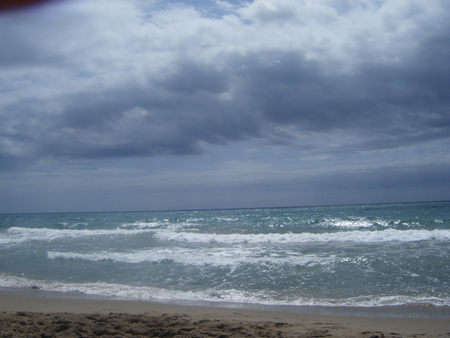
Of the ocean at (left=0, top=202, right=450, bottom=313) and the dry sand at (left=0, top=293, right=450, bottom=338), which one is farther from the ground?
the dry sand at (left=0, top=293, right=450, bottom=338)

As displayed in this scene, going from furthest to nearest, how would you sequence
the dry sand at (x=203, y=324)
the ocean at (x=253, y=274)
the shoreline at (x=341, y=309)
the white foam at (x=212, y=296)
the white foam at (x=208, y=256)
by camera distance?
the white foam at (x=208, y=256) < the ocean at (x=253, y=274) < the white foam at (x=212, y=296) < the shoreline at (x=341, y=309) < the dry sand at (x=203, y=324)

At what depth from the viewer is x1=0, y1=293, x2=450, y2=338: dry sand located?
14.7 feet

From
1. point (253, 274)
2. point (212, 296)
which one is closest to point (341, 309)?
point (212, 296)

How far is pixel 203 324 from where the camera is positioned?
4.87 metres

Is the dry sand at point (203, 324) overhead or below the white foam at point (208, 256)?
overhead

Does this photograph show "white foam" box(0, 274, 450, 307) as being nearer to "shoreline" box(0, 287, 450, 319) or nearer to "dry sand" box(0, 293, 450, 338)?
"shoreline" box(0, 287, 450, 319)

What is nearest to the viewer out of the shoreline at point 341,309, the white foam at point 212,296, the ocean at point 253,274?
the shoreline at point 341,309

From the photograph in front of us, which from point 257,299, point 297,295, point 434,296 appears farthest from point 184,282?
point 434,296

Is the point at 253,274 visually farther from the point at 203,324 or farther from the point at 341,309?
the point at 203,324

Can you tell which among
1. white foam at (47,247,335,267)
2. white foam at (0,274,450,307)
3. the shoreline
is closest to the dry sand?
the shoreline

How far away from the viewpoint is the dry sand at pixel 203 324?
4.48 m

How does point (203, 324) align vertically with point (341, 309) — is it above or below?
above

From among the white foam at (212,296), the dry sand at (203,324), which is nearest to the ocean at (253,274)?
the white foam at (212,296)

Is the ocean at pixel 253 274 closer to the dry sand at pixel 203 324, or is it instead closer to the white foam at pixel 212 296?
the white foam at pixel 212 296
